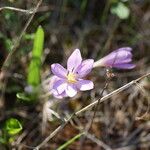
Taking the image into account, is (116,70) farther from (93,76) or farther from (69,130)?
(69,130)

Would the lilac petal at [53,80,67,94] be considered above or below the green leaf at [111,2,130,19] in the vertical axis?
below

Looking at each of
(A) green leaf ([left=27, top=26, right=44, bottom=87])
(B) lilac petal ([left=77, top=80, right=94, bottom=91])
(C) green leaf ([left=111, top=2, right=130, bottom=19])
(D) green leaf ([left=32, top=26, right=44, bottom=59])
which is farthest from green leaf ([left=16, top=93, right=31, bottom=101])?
(C) green leaf ([left=111, top=2, right=130, bottom=19])

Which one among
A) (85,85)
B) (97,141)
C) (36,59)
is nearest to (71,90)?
(85,85)

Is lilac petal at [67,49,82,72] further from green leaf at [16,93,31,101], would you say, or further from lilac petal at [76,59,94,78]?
green leaf at [16,93,31,101]

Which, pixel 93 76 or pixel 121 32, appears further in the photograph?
pixel 121 32

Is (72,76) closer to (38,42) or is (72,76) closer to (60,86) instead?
(60,86)

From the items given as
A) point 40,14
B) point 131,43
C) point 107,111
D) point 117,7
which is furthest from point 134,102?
point 40,14

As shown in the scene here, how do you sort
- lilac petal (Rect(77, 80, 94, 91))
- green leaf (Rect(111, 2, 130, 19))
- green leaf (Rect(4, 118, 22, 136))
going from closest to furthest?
lilac petal (Rect(77, 80, 94, 91))
green leaf (Rect(4, 118, 22, 136))
green leaf (Rect(111, 2, 130, 19))
